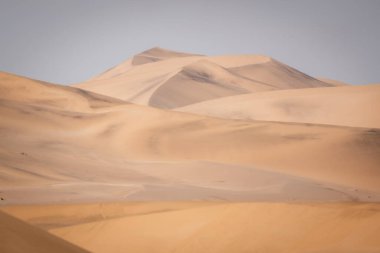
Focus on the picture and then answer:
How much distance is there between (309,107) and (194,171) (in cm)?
1715

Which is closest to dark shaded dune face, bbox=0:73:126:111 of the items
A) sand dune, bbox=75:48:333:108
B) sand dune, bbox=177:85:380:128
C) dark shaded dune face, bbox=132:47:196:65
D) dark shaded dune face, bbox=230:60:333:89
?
sand dune, bbox=177:85:380:128

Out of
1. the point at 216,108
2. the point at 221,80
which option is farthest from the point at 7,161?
the point at 221,80

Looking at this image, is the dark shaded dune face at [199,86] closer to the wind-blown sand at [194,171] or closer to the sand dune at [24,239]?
the wind-blown sand at [194,171]

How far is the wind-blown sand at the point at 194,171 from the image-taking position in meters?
9.90

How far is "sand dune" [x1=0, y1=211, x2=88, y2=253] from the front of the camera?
4.34m

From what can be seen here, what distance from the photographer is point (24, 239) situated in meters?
4.65

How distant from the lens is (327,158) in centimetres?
1967

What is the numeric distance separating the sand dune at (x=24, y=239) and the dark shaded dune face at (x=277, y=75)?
175 ft

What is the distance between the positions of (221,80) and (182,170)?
35075 mm

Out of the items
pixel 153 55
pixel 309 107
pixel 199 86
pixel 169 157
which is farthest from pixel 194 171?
pixel 153 55

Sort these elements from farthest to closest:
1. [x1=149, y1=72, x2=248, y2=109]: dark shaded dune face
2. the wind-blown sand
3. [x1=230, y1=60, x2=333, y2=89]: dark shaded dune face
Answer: [x1=230, y1=60, x2=333, y2=89]: dark shaded dune face, [x1=149, y1=72, x2=248, y2=109]: dark shaded dune face, the wind-blown sand

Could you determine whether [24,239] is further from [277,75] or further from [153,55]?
[153,55]

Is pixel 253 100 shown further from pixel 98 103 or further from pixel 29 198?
pixel 29 198

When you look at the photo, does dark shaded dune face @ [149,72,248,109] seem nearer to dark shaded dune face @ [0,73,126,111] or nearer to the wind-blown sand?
the wind-blown sand
